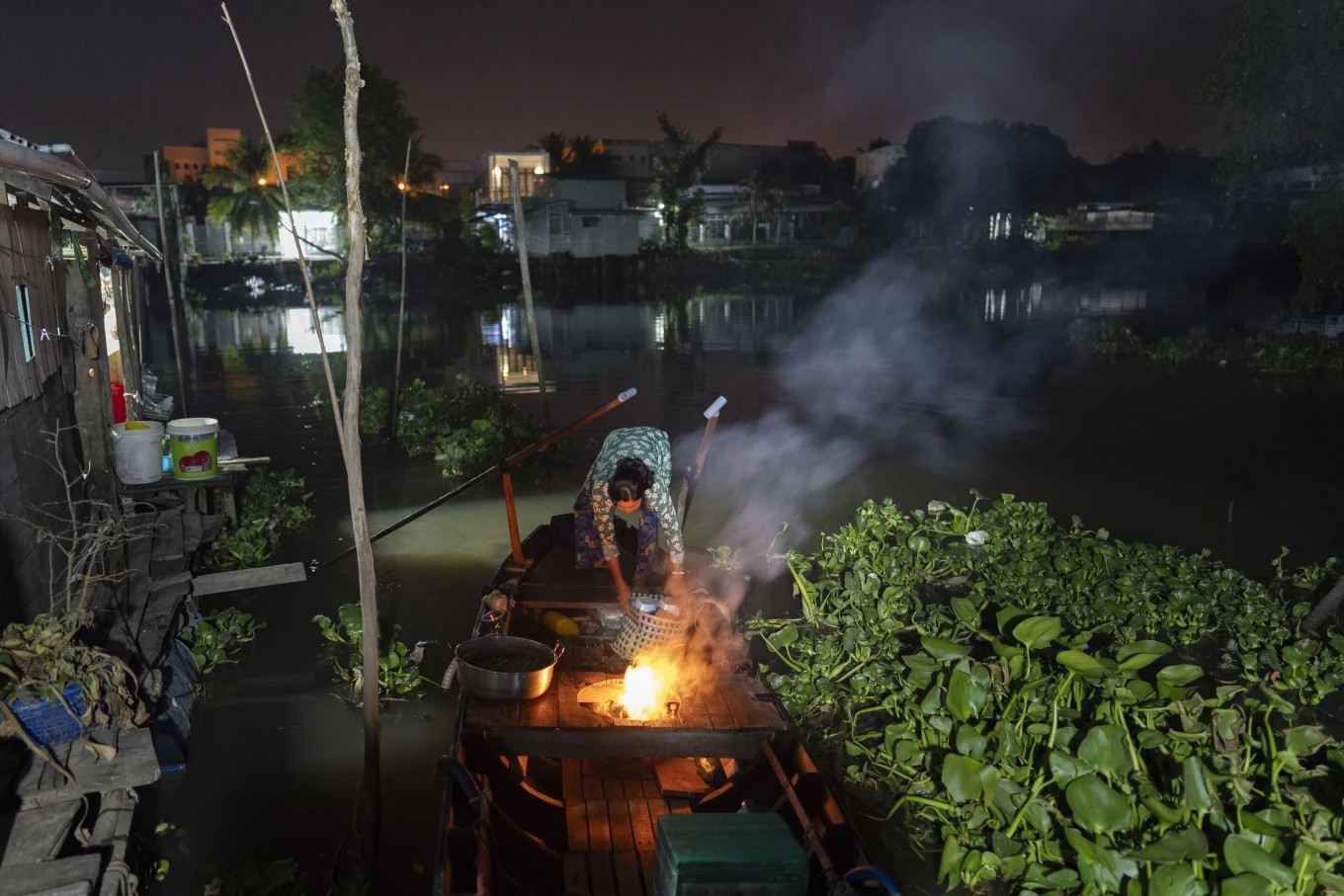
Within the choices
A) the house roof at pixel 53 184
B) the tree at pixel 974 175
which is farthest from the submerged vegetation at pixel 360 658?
the tree at pixel 974 175

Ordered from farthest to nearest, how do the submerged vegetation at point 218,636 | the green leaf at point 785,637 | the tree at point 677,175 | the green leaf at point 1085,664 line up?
the tree at point 677,175, the green leaf at point 785,637, the submerged vegetation at point 218,636, the green leaf at point 1085,664

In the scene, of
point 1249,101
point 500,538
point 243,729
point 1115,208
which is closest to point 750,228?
point 1115,208

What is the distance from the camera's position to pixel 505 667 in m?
5.31

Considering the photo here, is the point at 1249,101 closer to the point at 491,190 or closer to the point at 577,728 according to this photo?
the point at 577,728

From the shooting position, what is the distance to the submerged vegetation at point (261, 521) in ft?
28.5

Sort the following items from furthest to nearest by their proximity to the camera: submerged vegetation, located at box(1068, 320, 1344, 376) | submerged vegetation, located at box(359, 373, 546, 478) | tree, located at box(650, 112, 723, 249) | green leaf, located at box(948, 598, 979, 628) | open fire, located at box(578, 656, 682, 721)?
tree, located at box(650, 112, 723, 249), submerged vegetation, located at box(1068, 320, 1344, 376), submerged vegetation, located at box(359, 373, 546, 478), green leaf, located at box(948, 598, 979, 628), open fire, located at box(578, 656, 682, 721)

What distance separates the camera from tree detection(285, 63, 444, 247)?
4466 cm

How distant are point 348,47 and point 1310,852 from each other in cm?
473

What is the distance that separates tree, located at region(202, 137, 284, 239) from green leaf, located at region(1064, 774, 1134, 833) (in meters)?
53.5

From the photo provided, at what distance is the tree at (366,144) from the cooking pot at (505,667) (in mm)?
41956

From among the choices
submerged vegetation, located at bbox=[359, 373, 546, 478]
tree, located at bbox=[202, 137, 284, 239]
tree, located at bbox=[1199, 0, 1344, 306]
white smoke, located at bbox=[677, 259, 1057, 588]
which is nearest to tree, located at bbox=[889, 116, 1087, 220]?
white smoke, located at bbox=[677, 259, 1057, 588]

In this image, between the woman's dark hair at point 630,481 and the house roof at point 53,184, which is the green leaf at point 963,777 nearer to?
the woman's dark hair at point 630,481

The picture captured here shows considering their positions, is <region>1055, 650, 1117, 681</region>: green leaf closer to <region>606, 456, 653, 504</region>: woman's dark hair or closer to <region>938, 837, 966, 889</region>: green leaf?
<region>938, 837, 966, 889</region>: green leaf

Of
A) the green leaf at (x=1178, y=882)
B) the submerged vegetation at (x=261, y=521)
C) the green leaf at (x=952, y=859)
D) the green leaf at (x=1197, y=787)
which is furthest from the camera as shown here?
the submerged vegetation at (x=261, y=521)
